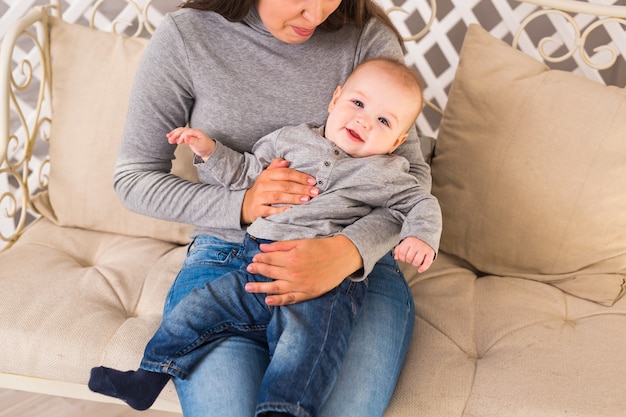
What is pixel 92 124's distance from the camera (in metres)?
1.47

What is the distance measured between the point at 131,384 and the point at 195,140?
403mm

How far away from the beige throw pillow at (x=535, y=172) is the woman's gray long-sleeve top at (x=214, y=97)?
0.75 feet

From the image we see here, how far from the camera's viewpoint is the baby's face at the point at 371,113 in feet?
3.62

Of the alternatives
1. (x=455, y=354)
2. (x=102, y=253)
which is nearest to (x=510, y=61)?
(x=455, y=354)

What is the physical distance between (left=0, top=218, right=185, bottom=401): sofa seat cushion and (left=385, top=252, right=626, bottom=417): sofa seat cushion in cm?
47

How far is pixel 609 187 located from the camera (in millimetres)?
1309

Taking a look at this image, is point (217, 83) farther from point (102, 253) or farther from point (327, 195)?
point (102, 253)

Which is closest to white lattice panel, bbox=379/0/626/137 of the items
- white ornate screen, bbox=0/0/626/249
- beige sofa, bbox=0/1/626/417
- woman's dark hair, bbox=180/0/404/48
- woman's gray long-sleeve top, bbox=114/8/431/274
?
white ornate screen, bbox=0/0/626/249

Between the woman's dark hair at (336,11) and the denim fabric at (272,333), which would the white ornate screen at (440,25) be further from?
the denim fabric at (272,333)

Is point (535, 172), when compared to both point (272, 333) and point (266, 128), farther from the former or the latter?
point (272, 333)

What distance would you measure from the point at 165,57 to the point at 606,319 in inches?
39.5

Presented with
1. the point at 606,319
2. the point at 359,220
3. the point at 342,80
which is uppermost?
the point at 342,80

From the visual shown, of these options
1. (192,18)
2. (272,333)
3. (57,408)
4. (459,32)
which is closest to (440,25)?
(459,32)

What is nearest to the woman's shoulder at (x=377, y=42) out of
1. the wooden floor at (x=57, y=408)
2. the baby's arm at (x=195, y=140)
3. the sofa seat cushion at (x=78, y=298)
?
the baby's arm at (x=195, y=140)
